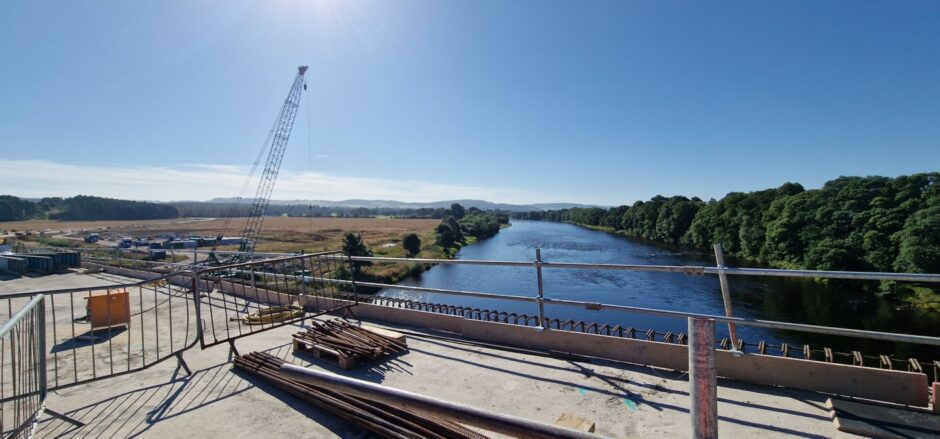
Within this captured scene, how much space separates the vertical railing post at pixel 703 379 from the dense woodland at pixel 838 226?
135 feet

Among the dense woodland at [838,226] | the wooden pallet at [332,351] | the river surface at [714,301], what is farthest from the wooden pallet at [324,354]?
the dense woodland at [838,226]

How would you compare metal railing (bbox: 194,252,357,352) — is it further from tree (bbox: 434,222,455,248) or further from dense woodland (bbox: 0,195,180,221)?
dense woodland (bbox: 0,195,180,221)

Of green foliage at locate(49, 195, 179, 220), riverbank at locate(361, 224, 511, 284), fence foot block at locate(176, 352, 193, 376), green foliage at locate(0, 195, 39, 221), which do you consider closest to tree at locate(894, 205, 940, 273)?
riverbank at locate(361, 224, 511, 284)

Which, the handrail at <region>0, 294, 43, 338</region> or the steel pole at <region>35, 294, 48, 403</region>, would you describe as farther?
the steel pole at <region>35, 294, 48, 403</region>

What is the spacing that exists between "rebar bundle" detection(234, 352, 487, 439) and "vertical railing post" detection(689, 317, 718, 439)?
6.69 ft

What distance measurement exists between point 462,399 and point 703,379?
123 inches

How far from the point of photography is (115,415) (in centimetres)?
418

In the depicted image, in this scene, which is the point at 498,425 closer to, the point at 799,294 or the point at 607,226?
the point at 799,294

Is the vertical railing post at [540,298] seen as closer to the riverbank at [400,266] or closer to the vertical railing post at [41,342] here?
the vertical railing post at [41,342]

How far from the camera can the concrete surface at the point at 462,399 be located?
12.2ft

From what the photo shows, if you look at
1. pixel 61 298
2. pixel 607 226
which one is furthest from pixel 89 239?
pixel 607 226

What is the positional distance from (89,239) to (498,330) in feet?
264

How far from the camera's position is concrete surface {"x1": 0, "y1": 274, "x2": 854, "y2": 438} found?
3.72m

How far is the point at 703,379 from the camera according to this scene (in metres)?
1.59
